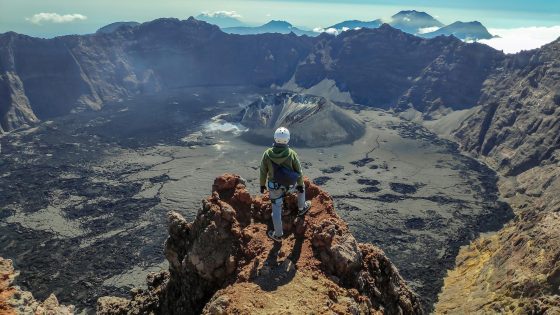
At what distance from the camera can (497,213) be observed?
72938mm

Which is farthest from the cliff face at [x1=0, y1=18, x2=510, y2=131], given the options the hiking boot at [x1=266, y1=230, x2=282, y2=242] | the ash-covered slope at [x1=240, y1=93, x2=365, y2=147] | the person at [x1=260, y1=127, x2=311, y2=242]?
the person at [x1=260, y1=127, x2=311, y2=242]

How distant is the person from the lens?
1680 cm

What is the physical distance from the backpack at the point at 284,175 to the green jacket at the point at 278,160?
Result: 132mm

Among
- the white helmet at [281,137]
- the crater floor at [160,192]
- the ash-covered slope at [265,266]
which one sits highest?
the white helmet at [281,137]

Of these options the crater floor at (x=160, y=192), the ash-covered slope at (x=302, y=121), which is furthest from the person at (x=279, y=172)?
the ash-covered slope at (x=302, y=121)

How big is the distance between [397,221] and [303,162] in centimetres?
3112

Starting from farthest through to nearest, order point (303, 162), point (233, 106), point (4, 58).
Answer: point (233, 106) < point (4, 58) < point (303, 162)

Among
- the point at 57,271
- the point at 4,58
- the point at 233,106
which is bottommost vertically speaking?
the point at 57,271

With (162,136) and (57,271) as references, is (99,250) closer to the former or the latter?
(57,271)

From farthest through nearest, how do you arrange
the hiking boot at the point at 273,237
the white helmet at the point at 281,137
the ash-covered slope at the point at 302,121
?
A: the ash-covered slope at the point at 302,121
the hiking boot at the point at 273,237
the white helmet at the point at 281,137

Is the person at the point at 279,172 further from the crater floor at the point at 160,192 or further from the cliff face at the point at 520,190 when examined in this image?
the crater floor at the point at 160,192

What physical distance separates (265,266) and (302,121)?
333ft

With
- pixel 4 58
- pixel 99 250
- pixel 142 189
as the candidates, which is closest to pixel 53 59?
pixel 4 58

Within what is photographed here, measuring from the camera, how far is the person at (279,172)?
16.8 metres
